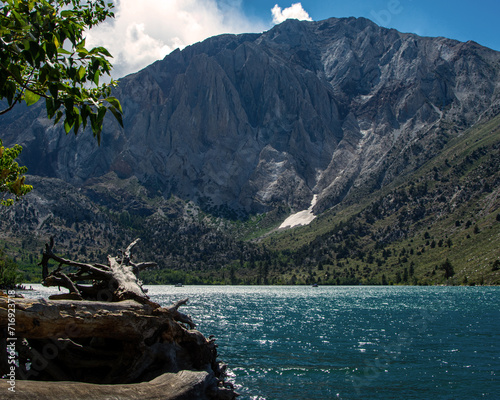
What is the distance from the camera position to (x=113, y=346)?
15.9m

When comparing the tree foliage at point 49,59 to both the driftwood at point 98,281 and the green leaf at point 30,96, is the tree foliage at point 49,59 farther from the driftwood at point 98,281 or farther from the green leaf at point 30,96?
the driftwood at point 98,281

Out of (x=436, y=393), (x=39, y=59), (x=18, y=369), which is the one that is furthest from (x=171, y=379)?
(x=436, y=393)

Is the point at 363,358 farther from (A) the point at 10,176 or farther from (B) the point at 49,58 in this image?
(B) the point at 49,58

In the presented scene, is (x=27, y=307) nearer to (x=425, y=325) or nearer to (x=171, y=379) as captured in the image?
(x=171, y=379)

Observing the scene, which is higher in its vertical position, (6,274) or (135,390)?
(135,390)

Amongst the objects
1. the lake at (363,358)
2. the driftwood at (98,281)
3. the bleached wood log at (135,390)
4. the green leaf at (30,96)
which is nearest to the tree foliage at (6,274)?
the lake at (363,358)

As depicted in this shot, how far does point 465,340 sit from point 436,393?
81.3 feet

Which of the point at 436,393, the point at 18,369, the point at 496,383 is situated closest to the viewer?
the point at 18,369

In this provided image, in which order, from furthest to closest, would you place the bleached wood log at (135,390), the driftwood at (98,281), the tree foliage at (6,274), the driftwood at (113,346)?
the tree foliage at (6,274)
the driftwood at (98,281)
the driftwood at (113,346)
the bleached wood log at (135,390)

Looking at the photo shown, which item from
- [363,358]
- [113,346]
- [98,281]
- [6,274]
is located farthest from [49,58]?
[6,274]

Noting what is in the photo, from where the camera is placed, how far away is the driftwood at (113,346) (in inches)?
448

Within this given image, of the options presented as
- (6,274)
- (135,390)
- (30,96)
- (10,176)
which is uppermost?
(10,176)

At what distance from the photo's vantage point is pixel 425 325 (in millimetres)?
62094

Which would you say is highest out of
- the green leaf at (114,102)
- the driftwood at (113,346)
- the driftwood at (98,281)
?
the green leaf at (114,102)
